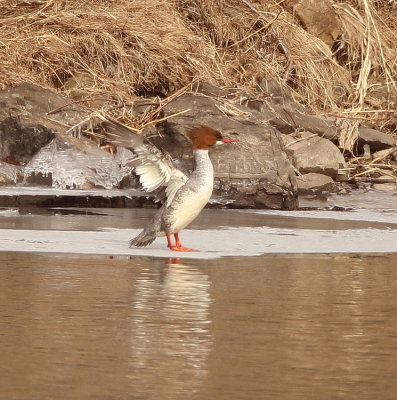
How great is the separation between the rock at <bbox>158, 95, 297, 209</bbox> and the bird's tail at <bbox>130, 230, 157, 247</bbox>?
3.57 m

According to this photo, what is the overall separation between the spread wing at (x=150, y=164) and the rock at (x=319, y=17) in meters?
10.4

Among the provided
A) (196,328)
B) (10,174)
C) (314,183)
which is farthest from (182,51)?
(196,328)

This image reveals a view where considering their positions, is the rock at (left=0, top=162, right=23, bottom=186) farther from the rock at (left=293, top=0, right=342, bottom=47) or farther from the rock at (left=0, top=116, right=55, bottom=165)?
the rock at (left=293, top=0, right=342, bottom=47)

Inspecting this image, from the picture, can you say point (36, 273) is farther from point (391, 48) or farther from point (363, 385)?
point (391, 48)

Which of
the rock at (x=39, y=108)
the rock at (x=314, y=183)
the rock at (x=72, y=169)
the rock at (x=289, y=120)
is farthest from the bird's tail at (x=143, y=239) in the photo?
the rock at (x=289, y=120)

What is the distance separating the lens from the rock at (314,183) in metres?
14.3

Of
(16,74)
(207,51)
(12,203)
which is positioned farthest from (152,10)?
(12,203)

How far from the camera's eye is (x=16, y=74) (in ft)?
51.6

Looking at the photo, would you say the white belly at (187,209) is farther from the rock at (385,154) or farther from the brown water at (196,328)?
the rock at (385,154)

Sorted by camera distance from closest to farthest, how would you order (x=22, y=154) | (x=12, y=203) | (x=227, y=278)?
(x=227, y=278) → (x=12, y=203) → (x=22, y=154)

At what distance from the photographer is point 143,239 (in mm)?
8922

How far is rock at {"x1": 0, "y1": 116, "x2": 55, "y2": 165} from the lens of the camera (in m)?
13.7

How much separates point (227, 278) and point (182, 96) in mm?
7777

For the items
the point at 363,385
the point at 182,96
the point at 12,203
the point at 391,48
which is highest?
the point at 391,48
